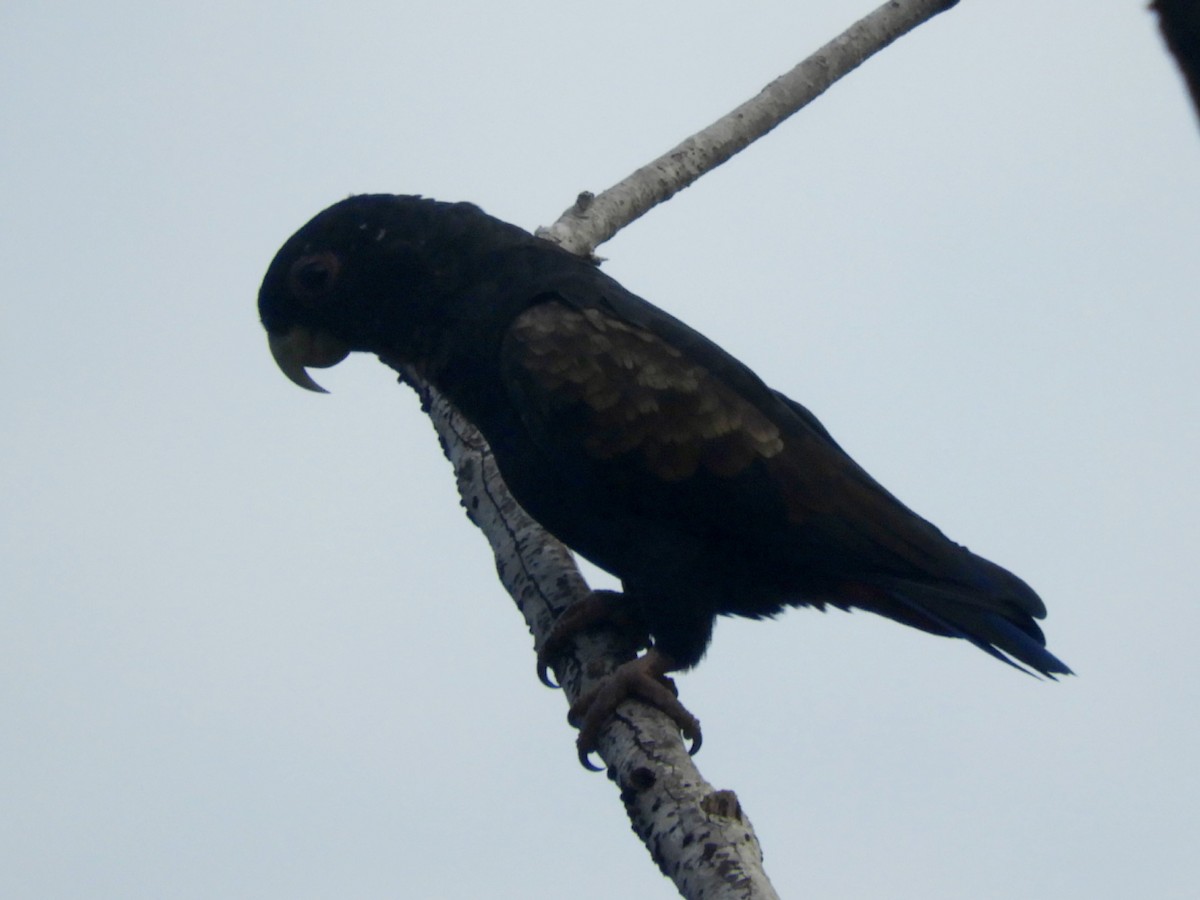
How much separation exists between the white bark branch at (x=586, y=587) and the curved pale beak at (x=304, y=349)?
30 centimetres

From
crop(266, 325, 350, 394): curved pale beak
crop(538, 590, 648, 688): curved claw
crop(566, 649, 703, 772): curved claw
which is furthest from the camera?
crop(266, 325, 350, 394): curved pale beak

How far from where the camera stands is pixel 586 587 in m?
4.07

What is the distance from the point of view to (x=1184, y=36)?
0.84 metres

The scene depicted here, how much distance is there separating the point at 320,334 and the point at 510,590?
1315 mm

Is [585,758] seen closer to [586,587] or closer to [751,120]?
[586,587]

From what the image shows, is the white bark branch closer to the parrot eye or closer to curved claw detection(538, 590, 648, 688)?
curved claw detection(538, 590, 648, 688)

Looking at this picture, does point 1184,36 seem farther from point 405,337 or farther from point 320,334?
point 320,334

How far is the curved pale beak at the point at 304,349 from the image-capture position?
15.6 feet

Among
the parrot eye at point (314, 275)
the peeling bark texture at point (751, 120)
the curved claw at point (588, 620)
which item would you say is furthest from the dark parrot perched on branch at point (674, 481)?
the peeling bark texture at point (751, 120)

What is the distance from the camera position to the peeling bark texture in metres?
4.92

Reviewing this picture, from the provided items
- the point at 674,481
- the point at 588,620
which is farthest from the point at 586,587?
the point at 674,481

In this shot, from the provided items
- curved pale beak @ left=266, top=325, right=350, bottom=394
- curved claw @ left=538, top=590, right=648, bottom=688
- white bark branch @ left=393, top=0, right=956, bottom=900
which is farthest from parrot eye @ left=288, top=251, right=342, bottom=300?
curved claw @ left=538, top=590, right=648, bottom=688

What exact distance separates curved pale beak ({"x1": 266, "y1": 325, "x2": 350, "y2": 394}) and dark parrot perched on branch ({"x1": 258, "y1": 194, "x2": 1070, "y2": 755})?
557 millimetres

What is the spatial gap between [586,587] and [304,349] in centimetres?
154
